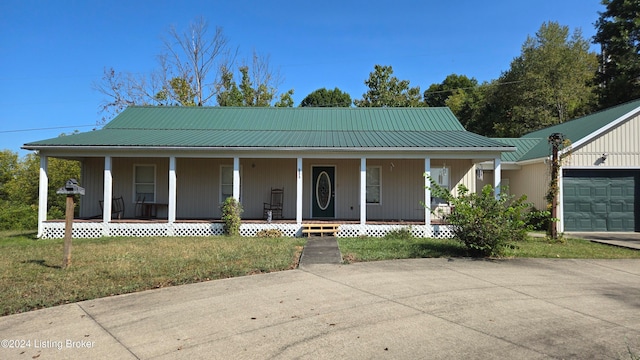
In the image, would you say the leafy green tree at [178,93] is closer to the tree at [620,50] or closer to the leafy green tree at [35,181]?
the leafy green tree at [35,181]

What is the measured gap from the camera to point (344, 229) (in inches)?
470

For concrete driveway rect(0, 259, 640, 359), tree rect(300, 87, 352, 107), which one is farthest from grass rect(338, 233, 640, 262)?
tree rect(300, 87, 352, 107)

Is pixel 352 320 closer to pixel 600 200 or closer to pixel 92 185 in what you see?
pixel 92 185

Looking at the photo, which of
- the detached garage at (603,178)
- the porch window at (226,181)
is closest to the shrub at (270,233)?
the porch window at (226,181)

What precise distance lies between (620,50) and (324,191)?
24575 mm

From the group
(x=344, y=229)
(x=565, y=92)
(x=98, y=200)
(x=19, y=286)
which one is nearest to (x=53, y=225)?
(x=98, y=200)

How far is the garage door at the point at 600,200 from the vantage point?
44.9ft

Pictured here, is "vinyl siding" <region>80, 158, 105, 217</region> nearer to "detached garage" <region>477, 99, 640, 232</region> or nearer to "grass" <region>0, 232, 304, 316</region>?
"grass" <region>0, 232, 304, 316</region>

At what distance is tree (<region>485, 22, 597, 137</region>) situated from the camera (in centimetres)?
2680

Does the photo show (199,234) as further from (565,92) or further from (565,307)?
(565,92)

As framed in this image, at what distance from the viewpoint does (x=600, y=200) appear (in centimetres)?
1377

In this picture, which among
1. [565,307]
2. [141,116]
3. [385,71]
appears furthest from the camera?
[385,71]

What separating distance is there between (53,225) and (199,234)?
4603mm

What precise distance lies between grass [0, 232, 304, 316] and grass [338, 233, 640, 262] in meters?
1.50
